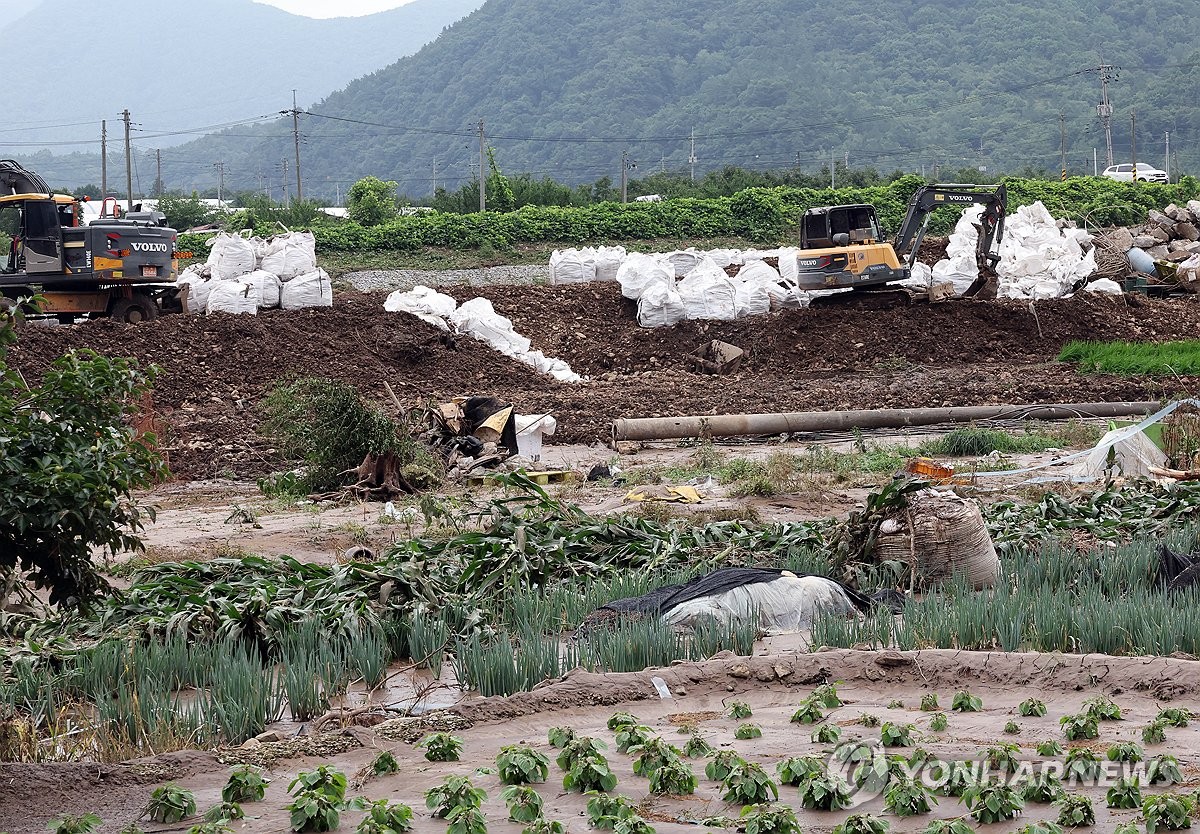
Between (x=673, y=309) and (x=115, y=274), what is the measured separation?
29.7 feet

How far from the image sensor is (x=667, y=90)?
118 metres

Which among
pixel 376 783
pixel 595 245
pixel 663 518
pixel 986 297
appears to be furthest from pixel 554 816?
pixel 595 245

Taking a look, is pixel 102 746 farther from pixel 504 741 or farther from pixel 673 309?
pixel 673 309

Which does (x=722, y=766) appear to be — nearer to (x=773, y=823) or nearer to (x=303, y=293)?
(x=773, y=823)

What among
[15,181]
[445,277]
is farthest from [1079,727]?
[445,277]

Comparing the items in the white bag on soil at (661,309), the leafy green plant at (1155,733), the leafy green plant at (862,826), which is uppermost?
the white bag on soil at (661,309)

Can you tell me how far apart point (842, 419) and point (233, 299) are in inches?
430

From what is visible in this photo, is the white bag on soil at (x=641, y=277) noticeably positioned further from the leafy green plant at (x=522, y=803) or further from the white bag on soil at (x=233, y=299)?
the leafy green plant at (x=522, y=803)

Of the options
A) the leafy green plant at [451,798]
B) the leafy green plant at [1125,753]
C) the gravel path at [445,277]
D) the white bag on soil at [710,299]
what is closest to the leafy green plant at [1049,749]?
the leafy green plant at [1125,753]

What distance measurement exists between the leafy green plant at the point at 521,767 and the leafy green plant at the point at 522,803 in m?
0.23

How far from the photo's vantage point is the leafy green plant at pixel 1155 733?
4633mm

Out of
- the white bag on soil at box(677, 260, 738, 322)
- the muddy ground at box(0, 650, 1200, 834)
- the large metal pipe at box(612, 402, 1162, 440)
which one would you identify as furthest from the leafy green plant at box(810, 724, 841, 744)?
the white bag on soil at box(677, 260, 738, 322)

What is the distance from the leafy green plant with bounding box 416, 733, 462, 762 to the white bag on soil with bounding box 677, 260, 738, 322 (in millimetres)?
17615

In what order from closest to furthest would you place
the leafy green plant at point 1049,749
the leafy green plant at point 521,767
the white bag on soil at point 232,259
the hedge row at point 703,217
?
the leafy green plant at point 521,767, the leafy green plant at point 1049,749, the white bag on soil at point 232,259, the hedge row at point 703,217
